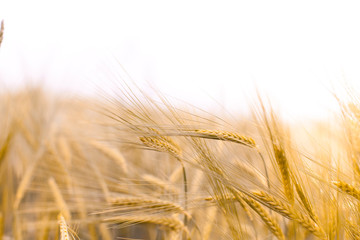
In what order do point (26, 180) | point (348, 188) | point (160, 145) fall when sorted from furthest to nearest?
1. point (26, 180)
2. point (160, 145)
3. point (348, 188)

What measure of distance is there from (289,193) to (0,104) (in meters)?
1.97

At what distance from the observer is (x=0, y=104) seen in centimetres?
231

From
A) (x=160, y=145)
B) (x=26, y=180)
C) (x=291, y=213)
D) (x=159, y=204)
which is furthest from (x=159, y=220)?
(x=26, y=180)

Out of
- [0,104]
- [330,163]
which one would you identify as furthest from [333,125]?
[0,104]

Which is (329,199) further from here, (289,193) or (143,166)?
(143,166)

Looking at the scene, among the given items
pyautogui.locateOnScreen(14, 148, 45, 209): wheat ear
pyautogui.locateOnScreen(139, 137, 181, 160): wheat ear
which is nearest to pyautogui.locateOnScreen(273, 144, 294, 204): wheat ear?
pyautogui.locateOnScreen(139, 137, 181, 160): wheat ear

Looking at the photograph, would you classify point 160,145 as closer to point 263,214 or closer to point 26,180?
point 263,214

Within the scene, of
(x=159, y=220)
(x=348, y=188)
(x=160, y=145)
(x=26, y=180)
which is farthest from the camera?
(x=26, y=180)

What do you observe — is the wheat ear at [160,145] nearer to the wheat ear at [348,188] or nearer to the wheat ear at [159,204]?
the wheat ear at [159,204]

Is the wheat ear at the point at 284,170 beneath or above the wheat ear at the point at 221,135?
beneath

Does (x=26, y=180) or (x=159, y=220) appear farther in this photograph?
(x=26, y=180)

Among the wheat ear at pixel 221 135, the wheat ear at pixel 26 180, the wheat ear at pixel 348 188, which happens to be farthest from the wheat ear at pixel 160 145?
the wheat ear at pixel 26 180

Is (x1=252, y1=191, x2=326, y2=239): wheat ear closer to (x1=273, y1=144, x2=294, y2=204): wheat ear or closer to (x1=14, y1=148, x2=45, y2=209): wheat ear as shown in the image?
(x1=273, y1=144, x2=294, y2=204): wheat ear

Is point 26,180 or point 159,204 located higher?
point 26,180
